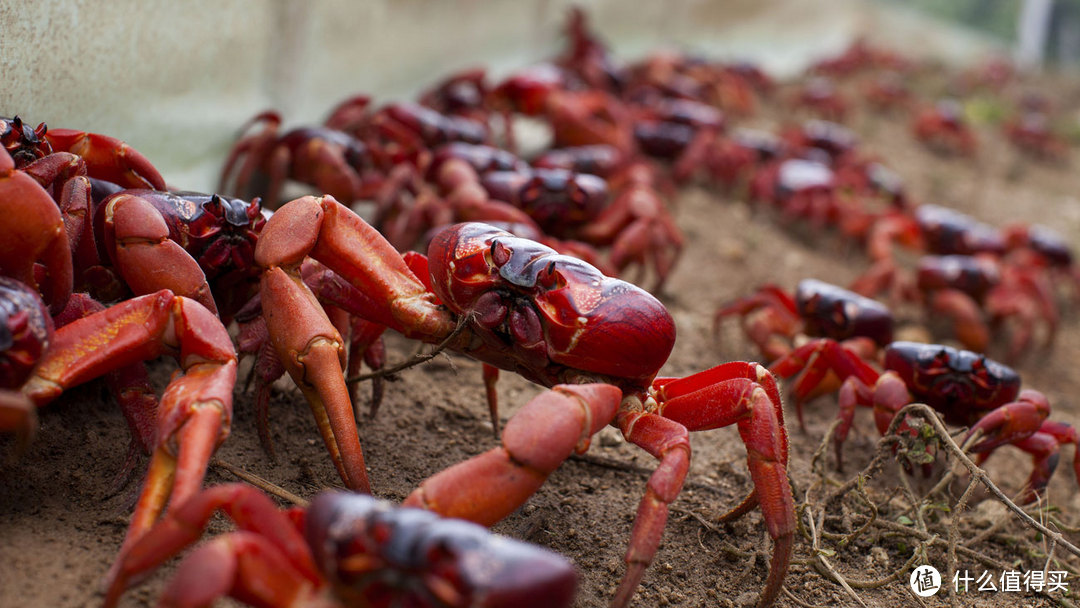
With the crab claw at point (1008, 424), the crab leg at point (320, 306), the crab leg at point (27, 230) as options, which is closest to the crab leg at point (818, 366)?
the crab claw at point (1008, 424)

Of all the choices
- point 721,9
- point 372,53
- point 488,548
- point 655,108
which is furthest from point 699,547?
point 721,9

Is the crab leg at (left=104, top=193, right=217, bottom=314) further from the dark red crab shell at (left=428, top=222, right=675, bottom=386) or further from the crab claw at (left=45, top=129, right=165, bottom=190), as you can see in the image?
the dark red crab shell at (left=428, top=222, right=675, bottom=386)

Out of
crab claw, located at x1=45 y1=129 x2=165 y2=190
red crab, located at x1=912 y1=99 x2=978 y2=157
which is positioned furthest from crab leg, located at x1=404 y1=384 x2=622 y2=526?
red crab, located at x1=912 y1=99 x2=978 y2=157

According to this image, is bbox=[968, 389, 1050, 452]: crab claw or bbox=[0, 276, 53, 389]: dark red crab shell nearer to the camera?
bbox=[0, 276, 53, 389]: dark red crab shell

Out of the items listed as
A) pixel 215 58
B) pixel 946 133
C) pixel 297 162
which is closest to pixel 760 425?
pixel 297 162

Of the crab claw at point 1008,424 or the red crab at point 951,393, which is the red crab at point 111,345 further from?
the crab claw at point 1008,424

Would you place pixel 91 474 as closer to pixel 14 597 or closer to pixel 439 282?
pixel 14 597
